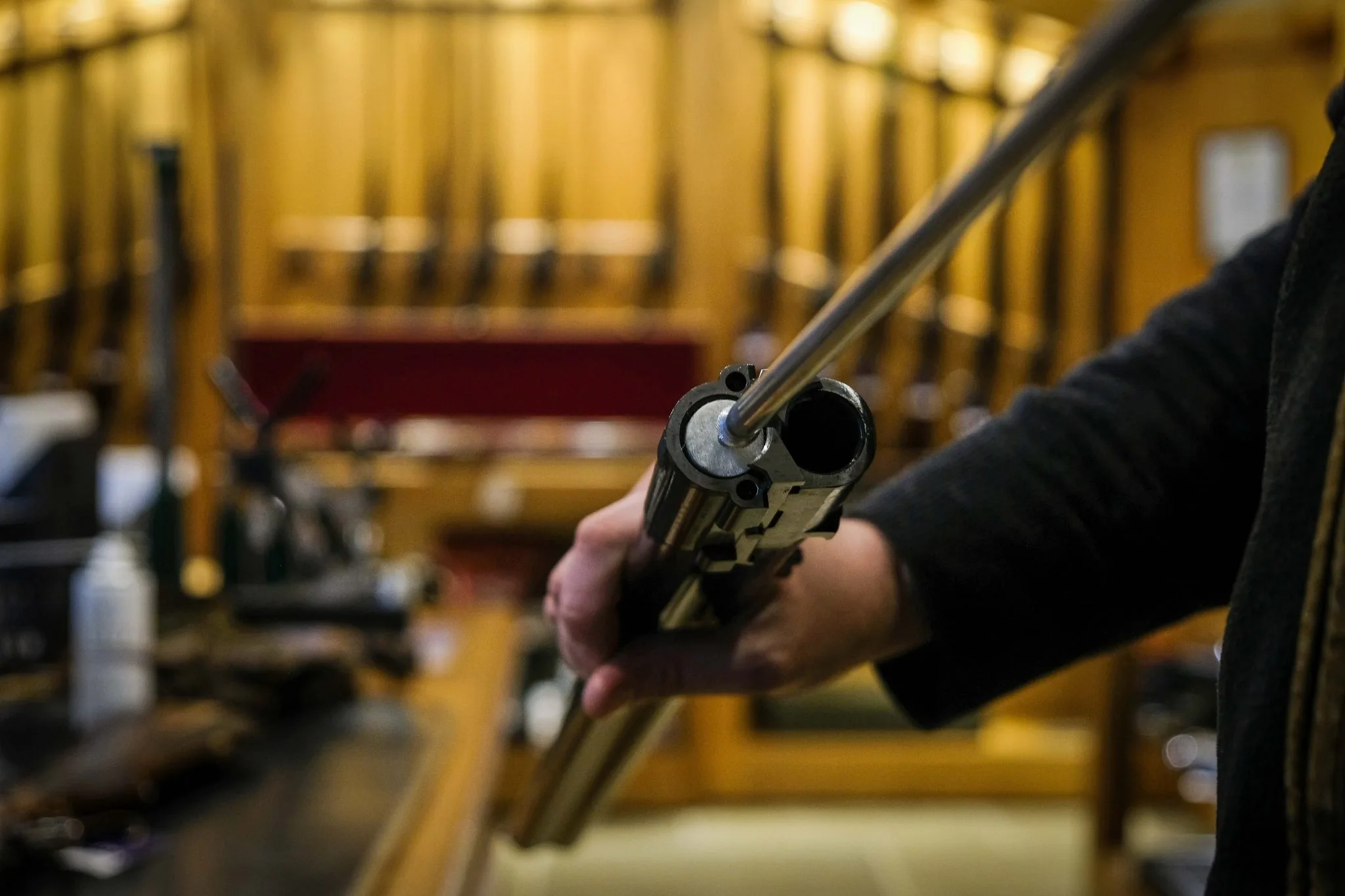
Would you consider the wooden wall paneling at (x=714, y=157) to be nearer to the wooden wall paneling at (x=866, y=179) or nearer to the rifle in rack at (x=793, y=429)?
the wooden wall paneling at (x=866, y=179)

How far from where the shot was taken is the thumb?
58 centimetres

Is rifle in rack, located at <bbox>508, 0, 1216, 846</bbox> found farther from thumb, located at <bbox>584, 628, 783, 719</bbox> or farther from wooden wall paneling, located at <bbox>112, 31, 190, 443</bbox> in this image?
wooden wall paneling, located at <bbox>112, 31, 190, 443</bbox>

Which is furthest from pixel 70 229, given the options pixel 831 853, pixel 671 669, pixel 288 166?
pixel 671 669

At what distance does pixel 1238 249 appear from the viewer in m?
0.67

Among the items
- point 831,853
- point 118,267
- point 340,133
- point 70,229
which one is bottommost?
point 831,853

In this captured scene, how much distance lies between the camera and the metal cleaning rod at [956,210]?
0.73ft

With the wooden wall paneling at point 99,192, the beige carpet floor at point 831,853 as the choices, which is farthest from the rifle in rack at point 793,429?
the wooden wall paneling at point 99,192

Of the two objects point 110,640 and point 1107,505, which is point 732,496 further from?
point 110,640

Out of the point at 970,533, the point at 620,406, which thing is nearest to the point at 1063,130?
the point at 970,533

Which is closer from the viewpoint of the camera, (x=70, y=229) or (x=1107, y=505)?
(x=1107, y=505)

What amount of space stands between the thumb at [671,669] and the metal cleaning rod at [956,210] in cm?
21

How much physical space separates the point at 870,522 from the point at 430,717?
96cm

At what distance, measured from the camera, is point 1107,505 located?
643 millimetres

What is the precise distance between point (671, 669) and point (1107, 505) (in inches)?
9.7
